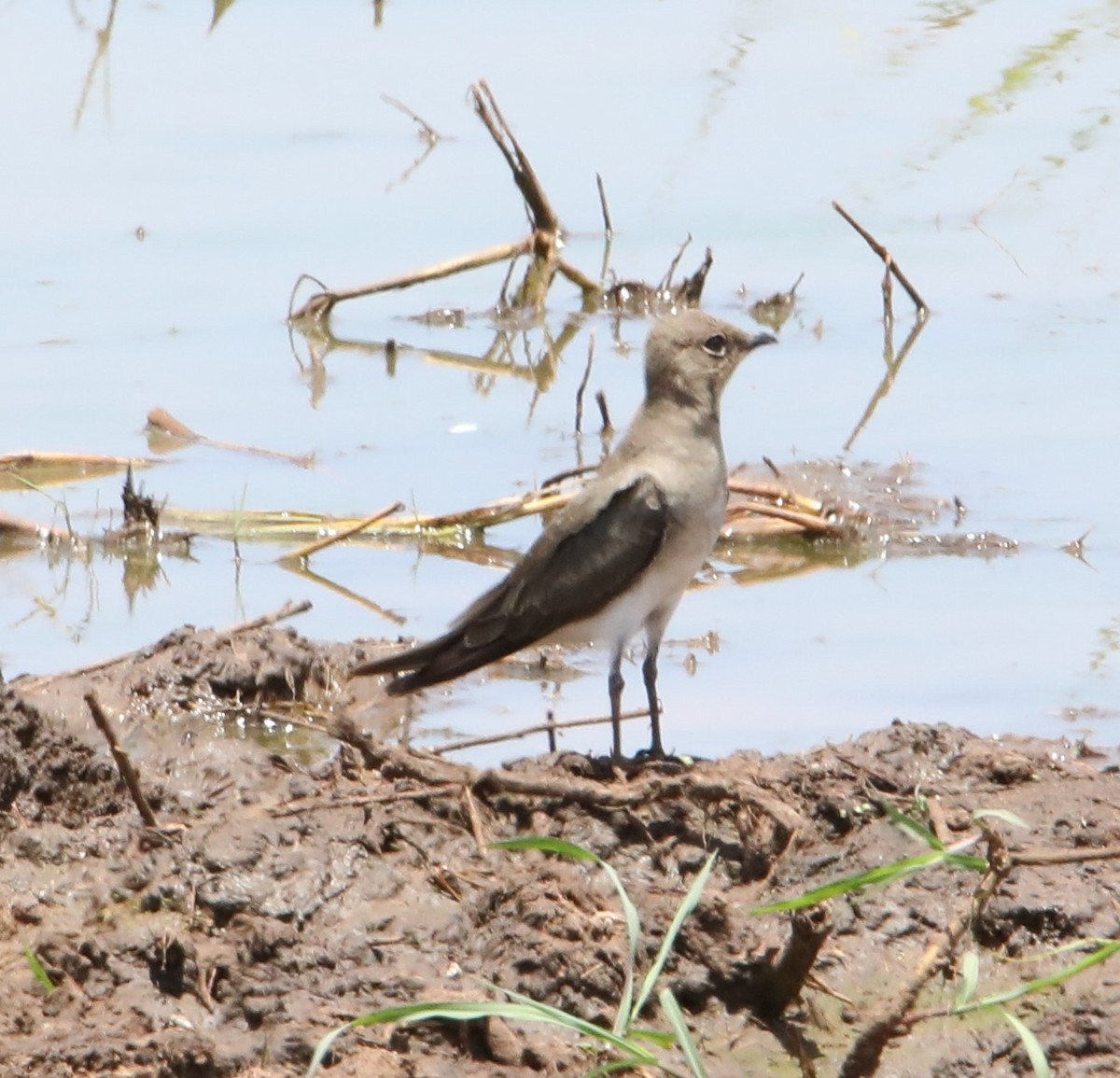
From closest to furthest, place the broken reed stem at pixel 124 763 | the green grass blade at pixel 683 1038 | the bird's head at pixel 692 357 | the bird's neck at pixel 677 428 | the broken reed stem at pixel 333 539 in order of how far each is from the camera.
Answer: the green grass blade at pixel 683 1038, the broken reed stem at pixel 124 763, the bird's neck at pixel 677 428, the bird's head at pixel 692 357, the broken reed stem at pixel 333 539

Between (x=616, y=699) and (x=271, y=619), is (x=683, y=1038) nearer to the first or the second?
(x=616, y=699)

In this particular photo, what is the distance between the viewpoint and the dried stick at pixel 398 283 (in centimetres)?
1073

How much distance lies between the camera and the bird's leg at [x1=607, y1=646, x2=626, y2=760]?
6402mm

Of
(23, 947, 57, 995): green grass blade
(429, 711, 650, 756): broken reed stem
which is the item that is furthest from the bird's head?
(23, 947, 57, 995): green grass blade

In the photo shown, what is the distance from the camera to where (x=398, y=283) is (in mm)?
10734

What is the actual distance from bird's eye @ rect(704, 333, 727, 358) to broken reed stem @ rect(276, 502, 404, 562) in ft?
5.81

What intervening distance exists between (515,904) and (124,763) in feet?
3.34

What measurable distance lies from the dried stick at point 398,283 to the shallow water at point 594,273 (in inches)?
6.3

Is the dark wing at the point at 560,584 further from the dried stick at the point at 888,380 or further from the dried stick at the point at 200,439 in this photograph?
the dried stick at the point at 888,380

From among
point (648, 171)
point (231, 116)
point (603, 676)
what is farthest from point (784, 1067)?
point (231, 116)

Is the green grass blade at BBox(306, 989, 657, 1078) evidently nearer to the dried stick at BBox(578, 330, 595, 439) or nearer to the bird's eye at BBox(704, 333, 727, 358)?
the bird's eye at BBox(704, 333, 727, 358)

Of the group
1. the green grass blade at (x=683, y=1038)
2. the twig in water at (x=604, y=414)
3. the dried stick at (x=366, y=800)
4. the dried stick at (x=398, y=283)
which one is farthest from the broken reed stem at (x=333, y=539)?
the green grass blade at (x=683, y=1038)

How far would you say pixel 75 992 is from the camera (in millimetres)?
4891

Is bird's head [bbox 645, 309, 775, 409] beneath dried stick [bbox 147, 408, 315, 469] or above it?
above
